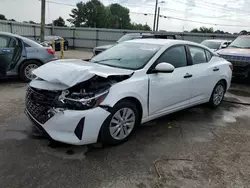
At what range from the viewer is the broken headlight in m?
2.84

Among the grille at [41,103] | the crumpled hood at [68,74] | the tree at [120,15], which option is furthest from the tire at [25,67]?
the tree at [120,15]

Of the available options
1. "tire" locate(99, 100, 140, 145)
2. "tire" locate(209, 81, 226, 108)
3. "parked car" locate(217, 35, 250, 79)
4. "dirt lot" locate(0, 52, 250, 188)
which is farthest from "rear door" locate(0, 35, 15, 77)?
"parked car" locate(217, 35, 250, 79)

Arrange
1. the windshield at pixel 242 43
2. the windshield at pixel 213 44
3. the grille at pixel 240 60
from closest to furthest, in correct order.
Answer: the grille at pixel 240 60 < the windshield at pixel 242 43 < the windshield at pixel 213 44

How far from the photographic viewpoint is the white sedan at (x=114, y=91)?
2.88 metres

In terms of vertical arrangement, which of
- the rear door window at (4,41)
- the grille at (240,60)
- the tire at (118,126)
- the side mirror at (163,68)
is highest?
the rear door window at (4,41)

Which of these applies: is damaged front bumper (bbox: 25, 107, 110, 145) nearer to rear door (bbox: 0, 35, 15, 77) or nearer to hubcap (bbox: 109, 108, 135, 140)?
hubcap (bbox: 109, 108, 135, 140)

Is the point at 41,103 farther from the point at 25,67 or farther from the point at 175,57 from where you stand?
the point at 25,67

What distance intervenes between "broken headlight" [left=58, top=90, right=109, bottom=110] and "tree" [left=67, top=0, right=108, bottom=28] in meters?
64.8

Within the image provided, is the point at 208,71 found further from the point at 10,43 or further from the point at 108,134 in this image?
the point at 10,43

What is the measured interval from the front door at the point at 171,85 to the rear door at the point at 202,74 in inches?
8.1

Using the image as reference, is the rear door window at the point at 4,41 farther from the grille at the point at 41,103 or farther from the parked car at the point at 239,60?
the parked car at the point at 239,60

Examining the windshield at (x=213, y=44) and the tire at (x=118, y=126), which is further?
the windshield at (x=213, y=44)

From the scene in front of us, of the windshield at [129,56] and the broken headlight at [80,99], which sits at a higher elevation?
the windshield at [129,56]

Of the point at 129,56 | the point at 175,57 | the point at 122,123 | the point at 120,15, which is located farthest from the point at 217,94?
the point at 120,15
